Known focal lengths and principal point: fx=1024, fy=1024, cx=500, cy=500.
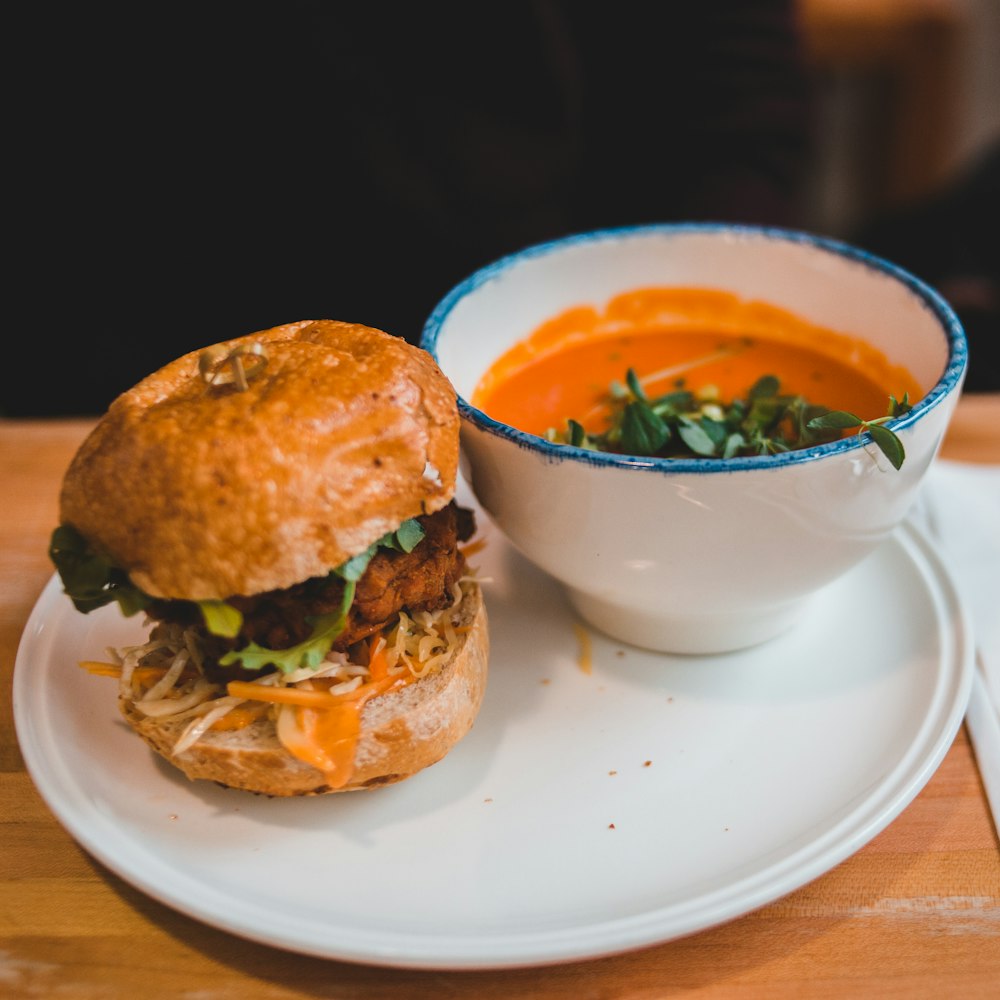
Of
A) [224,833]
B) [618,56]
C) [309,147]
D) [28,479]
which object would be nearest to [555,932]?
[224,833]

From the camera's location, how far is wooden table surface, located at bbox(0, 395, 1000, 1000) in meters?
1.32

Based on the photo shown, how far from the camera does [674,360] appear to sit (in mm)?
2164

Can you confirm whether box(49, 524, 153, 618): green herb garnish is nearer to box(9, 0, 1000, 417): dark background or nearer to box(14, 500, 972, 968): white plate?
box(14, 500, 972, 968): white plate

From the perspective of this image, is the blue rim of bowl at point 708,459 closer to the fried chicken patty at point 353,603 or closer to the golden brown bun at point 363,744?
the fried chicken patty at point 353,603

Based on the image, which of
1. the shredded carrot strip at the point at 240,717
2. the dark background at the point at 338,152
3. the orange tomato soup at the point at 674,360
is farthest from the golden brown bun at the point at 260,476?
the dark background at the point at 338,152

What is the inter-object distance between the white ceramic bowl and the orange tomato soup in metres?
0.04

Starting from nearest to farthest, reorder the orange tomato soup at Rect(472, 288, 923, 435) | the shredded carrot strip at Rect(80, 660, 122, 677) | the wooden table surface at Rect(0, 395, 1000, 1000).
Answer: the wooden table surface at Rect(0, 395, 1000, 1000) → the shredded carrot strip at Rect(80, 660, 122, 677) → the orange tomato soup at Rect(472, 288, 923, 435)

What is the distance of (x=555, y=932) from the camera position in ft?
4.24

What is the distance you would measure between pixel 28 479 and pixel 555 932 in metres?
1.73

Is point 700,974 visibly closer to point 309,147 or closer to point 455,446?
point 455,446

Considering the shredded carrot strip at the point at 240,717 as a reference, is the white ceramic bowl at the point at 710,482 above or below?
above

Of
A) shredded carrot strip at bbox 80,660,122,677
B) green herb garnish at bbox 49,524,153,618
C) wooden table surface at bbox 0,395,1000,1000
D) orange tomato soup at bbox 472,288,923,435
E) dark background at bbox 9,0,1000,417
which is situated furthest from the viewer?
dark background at bbox 9,0,1000,417

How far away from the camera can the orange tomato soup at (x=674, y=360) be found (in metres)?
1.99

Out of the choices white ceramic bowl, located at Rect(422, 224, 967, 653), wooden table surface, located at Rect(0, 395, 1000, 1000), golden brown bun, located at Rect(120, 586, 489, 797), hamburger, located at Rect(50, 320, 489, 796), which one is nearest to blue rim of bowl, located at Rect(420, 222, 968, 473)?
white ceramic bowl, located at Rect(422, 224, 967, 653)
